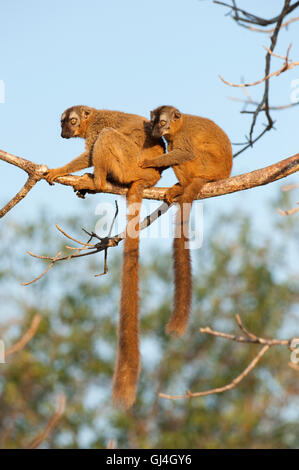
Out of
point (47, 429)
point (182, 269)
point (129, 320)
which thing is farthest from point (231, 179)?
point (47, 429)

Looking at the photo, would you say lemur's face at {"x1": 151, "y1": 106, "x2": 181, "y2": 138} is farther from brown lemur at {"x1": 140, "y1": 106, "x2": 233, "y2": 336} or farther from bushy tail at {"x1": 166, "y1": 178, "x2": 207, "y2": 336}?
bushy tail at {"x1": 166, "y1": 178, "x2": 207, "y2": 336}

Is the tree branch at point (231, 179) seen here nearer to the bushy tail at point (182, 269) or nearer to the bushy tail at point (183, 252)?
the bushy tail at point (183, 252)

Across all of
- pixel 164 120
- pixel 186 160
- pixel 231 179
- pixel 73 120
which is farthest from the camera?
pixel 73 120

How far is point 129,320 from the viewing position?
5184mm

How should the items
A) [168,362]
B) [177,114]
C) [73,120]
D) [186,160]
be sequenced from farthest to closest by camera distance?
[168,362] → [73,120] → [177,114] → [186,160]

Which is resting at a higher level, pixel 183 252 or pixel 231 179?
pixel 231 179

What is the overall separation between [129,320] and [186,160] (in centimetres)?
189

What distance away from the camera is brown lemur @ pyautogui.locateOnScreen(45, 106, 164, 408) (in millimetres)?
4785

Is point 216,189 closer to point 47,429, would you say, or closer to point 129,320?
point 129,320

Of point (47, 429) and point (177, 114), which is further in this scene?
point (177, 114)

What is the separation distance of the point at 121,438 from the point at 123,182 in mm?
14216

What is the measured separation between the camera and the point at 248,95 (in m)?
5.23
